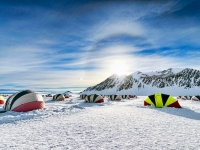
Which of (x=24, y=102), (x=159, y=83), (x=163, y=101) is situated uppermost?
(x=159, y=83)

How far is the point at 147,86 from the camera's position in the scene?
6201 inches

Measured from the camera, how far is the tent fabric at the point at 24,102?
1289 cm

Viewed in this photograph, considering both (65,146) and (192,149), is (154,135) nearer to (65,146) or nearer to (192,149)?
(192,149)

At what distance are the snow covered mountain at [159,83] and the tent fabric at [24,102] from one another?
13129cm

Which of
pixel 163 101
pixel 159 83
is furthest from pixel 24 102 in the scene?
pixel 159 83

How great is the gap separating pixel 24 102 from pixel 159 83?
153 metres

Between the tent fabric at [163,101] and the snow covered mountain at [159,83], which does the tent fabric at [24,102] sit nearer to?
the tent fabric at [163,101]

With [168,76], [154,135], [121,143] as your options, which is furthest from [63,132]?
[168,76]

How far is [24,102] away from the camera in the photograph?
42.6 feet

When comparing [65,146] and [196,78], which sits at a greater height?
[196,78]

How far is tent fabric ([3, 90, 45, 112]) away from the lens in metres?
12.9

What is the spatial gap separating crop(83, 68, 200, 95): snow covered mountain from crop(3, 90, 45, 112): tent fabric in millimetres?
131291

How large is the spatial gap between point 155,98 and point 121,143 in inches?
572

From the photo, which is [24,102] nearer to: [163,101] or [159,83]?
[163,101]
